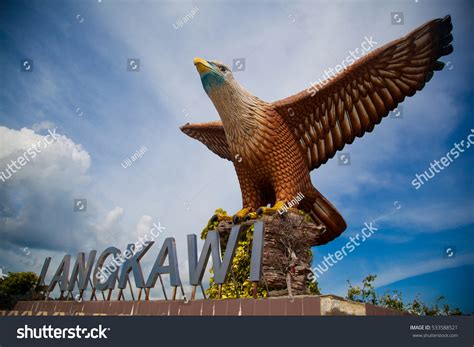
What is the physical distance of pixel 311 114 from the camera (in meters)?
12.2

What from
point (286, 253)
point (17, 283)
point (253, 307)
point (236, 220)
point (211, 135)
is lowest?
point (253, 307)

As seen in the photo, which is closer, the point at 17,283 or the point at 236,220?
the point at 236,220

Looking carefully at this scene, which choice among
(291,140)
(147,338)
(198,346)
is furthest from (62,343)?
(291,140)

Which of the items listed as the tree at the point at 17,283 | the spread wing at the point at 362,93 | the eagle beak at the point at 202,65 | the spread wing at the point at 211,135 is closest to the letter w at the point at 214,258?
the eagle beak at the point at 202,65

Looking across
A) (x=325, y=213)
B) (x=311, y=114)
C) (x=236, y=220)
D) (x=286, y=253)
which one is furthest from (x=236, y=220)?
(x=311, y=114)

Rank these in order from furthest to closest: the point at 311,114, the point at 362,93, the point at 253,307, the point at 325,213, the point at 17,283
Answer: the point at 17,283 < the point at 325,213 < the point at 311,114 < the point at 362,93 < the point at 253,307

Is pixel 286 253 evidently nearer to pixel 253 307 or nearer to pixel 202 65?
pixel 253 307

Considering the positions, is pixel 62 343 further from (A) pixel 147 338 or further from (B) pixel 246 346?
(B) pixel 246 346

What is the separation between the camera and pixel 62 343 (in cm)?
723

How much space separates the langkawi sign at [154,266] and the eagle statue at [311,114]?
6.09 ft

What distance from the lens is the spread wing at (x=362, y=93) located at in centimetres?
1054

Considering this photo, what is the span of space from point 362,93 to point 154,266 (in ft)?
23.4

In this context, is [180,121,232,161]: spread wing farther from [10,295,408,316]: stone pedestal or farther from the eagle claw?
[10,295,408,316]: stone pedestal

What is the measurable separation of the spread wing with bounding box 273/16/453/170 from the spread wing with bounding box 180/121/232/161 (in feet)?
9.34
